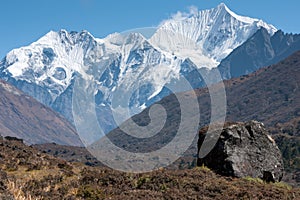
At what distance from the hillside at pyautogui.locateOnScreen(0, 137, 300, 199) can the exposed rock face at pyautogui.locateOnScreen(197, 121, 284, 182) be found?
1379 mm

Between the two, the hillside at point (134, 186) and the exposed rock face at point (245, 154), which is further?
the exposed rock face at point (245, 154)

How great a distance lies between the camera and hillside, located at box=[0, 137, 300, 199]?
755 inches

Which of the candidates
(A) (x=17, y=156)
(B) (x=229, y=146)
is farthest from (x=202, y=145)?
(A) (x=17, y=156)

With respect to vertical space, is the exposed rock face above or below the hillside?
above

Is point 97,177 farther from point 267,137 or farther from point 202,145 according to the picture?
point 267,137

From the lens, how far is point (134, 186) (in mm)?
21625

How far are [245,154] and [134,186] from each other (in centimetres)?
809

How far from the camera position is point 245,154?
26297 mm

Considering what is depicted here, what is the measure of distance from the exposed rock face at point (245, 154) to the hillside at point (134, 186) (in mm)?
1379

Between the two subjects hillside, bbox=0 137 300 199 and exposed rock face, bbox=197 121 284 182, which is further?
exposed rock face, bbox=197 121 284 182

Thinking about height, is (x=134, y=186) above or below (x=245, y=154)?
below

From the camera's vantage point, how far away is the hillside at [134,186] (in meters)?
19.2

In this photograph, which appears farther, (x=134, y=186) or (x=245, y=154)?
(x=245, y=154)

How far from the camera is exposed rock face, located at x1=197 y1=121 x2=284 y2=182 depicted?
25.4 m
